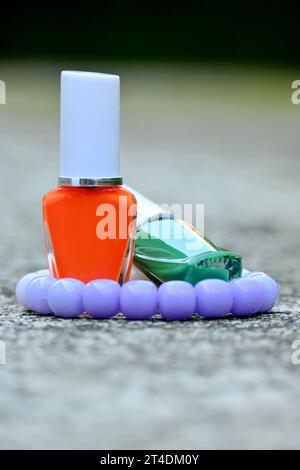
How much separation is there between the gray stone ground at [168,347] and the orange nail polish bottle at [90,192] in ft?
0.31

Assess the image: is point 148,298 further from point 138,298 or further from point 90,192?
point 90,192

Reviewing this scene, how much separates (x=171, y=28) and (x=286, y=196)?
5175mm

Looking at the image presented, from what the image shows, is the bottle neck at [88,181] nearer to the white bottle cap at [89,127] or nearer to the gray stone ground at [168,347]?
the white bottle cap at [89,127]

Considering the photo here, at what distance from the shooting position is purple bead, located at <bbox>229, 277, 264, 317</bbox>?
1218 mm

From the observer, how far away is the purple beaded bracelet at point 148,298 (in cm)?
117

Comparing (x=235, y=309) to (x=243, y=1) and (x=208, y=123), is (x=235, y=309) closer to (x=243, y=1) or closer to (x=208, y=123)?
(x=208, y=123)

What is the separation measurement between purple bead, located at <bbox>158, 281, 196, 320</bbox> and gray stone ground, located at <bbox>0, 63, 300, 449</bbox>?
0.07 ft

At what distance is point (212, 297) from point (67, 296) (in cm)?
20

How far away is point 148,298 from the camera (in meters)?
1.17

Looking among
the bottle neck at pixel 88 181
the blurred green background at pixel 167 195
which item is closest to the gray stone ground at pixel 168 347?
the blurred green background at pixel 167 195

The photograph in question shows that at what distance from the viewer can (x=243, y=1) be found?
794 cm

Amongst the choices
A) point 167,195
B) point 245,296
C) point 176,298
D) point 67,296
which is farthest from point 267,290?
point 167,195
